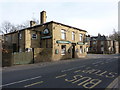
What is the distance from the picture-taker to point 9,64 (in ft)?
46.7

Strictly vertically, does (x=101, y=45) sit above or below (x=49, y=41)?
below

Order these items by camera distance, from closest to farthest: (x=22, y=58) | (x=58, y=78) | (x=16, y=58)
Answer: (x=58, y=78), (x=16, y=58), (x=22, y=58)

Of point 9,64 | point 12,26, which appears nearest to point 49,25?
point 9,64

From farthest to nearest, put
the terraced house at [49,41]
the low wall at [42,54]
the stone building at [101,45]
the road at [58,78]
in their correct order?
the stone building at [101,45] < the terraced house at [49,41] < the low wall at [42,54] < the road at [58,78]

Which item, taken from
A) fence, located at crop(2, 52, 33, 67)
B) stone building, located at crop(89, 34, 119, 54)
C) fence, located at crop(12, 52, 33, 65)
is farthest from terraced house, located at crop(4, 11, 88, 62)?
stone building, located at crop(89, 34, 119, 54)

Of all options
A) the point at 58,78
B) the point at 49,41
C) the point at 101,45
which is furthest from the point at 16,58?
the point at 101,45

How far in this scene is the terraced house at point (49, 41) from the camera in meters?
19.7

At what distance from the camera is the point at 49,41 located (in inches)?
818

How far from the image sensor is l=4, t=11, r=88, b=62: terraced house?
19703 mm

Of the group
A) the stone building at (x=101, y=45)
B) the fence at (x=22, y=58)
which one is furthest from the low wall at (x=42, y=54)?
the stone building at (x=101, y=45)

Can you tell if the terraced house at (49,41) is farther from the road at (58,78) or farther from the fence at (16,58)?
the road at (58,78)

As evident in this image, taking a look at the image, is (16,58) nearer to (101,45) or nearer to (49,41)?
(49,41)

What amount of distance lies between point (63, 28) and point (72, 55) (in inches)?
268

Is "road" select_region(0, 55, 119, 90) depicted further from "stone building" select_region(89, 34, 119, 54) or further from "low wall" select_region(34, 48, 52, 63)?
"stone building" select_region(89, 34, 119, 54)
